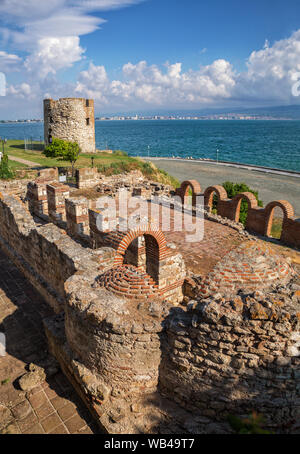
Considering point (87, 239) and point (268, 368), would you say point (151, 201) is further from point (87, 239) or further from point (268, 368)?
point (268, 368)

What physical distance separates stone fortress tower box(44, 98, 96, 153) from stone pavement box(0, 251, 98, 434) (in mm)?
30886

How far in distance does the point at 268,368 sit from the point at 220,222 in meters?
10.3

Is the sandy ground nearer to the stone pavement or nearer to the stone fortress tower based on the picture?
the stone fortress tower

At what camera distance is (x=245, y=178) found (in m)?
38.0

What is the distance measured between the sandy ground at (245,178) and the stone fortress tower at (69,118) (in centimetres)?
1259

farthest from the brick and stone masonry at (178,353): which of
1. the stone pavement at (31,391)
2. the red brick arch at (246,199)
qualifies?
the red brick arch at (246,199)

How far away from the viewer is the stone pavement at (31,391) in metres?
4.72

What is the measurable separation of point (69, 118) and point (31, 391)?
33.9 meters

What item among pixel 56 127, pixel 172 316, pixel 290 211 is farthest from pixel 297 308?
pixel 56 127

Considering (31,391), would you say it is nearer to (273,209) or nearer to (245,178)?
(273,209)

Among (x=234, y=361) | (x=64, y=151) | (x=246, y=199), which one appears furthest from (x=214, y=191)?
(x=234, y=361)

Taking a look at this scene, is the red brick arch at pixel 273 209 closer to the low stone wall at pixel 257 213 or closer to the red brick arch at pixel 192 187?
the low stone wall at pixel 257 213

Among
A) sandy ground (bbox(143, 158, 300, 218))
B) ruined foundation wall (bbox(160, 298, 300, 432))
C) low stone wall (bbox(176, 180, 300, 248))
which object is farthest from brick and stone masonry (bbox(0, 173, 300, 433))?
sandy ground (bbox(143, 158, 300, 218))

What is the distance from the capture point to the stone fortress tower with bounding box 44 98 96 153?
34.4 meters
